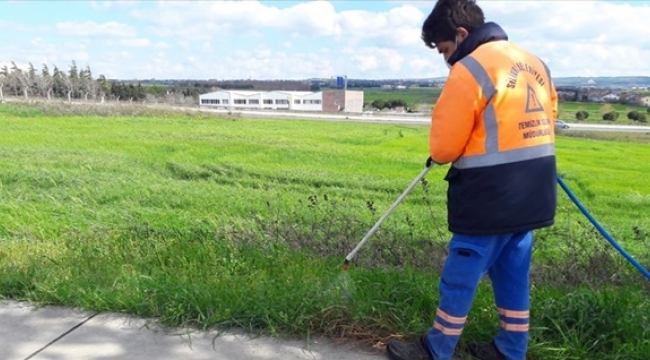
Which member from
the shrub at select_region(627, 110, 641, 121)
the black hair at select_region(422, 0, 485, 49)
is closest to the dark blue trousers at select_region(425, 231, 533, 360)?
the black hair at select_region(422, 0, 485, 49)

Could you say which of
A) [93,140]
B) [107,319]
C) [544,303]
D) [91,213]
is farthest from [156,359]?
[93,140]

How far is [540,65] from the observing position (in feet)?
8.96

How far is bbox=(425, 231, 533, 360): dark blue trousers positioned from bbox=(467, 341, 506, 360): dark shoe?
4 centimetres

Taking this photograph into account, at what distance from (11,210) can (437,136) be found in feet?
20.0

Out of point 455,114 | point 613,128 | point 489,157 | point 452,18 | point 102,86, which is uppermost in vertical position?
point 102,86

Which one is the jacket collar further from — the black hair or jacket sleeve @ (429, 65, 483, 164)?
jacket sleeve @ (429, 65, 483, 164)

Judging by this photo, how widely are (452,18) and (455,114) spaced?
522mm

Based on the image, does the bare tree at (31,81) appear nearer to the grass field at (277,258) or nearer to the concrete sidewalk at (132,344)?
the grass field at (277,258)

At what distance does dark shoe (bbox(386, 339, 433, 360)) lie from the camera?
9.36 feet

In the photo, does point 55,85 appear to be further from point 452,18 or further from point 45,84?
point 452,18

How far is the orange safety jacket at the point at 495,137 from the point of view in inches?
97.4

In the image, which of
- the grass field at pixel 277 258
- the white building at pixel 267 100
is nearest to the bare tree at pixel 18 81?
the white building at pixel 267 100

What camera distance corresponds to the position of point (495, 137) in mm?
2512

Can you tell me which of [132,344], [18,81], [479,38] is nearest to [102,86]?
[18,81]
